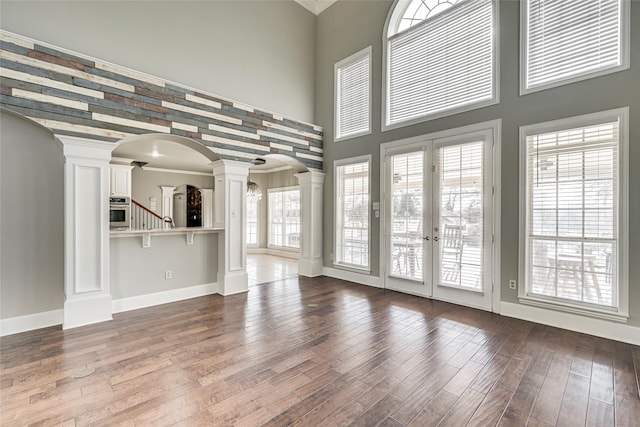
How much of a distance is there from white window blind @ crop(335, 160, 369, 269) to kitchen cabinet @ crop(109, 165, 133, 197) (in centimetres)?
558

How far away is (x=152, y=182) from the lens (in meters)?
9.29

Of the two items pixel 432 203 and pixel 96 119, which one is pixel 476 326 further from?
pixel 96 119

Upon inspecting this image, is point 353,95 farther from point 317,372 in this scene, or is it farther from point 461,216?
point 317,372

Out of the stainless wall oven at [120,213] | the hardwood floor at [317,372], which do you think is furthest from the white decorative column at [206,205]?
the hardwood floor at [317,372]

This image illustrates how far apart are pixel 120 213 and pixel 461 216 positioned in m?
6.99

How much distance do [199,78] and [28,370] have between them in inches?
157

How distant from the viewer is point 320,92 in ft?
20.5

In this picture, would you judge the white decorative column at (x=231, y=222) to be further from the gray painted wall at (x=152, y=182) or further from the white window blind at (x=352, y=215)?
the gray painted wall at (x=152, y=182)

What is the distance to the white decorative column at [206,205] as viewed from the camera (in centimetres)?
1035

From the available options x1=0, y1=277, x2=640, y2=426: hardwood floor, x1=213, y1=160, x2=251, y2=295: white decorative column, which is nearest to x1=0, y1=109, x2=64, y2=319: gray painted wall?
x1=0, y1=277, x2=640, y2=426: hardwood floor

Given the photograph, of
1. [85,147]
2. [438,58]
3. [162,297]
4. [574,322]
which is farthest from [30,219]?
[574,322]

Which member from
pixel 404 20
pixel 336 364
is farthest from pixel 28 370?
pixel 404 20

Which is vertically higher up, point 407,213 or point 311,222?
point 407,213

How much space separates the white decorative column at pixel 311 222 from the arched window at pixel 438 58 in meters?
1.82
